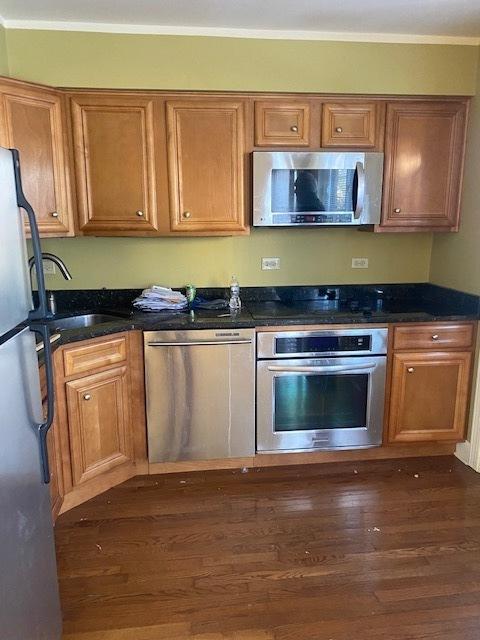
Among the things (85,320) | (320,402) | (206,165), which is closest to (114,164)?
(206,165)

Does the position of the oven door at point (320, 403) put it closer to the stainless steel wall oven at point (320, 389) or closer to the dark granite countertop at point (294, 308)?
the stainless steel wall oven at point (320, 389)

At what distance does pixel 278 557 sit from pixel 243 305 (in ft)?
5.14

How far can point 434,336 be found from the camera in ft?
9.27

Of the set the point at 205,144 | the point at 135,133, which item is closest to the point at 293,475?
the point at 205,144

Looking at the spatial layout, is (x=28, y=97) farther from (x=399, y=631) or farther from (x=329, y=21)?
(x=399, y=631)

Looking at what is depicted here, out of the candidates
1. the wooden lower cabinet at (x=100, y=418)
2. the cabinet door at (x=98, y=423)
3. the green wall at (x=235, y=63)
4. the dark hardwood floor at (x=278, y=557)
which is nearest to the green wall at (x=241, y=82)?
the green wall at (x=235, y=63)

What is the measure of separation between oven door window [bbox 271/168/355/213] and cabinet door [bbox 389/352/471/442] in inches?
39.5

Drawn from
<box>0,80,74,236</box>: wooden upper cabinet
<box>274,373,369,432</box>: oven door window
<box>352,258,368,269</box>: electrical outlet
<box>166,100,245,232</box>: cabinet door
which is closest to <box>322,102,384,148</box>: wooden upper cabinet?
<box>166,100,245,232</box>: cabinet door

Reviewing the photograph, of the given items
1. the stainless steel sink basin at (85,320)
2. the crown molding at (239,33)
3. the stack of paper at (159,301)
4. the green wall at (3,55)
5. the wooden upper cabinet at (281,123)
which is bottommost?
the stainless steel sink basin at (85,320)

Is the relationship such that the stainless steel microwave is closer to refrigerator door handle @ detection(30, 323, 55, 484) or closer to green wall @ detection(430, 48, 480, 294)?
green wall @ detection(430, 48, 480, 294)

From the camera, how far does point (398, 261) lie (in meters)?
3.33

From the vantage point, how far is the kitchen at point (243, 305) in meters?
2.41

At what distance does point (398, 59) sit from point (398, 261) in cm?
126

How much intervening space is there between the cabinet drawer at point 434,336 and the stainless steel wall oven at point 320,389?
0.11m
